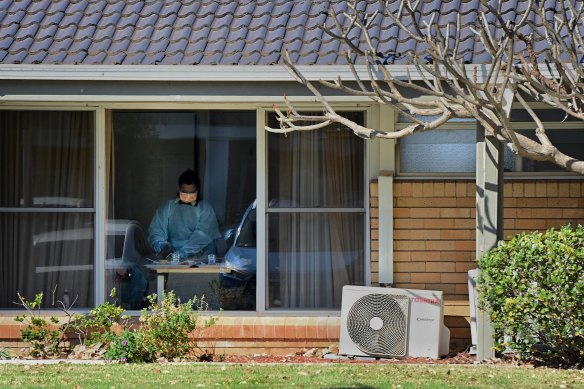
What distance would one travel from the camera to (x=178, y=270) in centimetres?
1148

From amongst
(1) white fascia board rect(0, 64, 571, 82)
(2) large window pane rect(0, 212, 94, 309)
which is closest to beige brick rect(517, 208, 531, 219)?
(1) white fascia board rect(0, 64, 571, 82)

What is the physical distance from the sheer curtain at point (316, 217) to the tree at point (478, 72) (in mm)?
602

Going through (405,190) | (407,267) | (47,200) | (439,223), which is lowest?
(407,267)

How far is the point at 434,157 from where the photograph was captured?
11.3 m

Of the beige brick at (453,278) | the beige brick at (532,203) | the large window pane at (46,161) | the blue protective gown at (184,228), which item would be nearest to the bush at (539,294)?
the beige brick at (453,278)

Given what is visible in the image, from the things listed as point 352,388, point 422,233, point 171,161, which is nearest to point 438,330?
point 422,233

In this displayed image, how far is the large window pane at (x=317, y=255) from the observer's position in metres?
11.4

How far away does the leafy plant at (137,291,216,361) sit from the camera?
1020 centimetres

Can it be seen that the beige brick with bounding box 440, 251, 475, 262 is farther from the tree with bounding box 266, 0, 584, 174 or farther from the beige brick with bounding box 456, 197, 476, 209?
the tree with bounding box 266, 0, 584, 174

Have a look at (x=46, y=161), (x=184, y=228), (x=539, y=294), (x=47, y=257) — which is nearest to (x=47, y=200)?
(x=46, y=161)

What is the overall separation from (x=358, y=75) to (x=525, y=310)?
234cm

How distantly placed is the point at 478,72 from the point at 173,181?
10.7ft

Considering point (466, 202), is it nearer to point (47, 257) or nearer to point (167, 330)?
point (167, 330)

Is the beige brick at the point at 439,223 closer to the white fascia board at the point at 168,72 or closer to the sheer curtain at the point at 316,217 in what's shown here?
the sheer curtain at the point at 316,217
